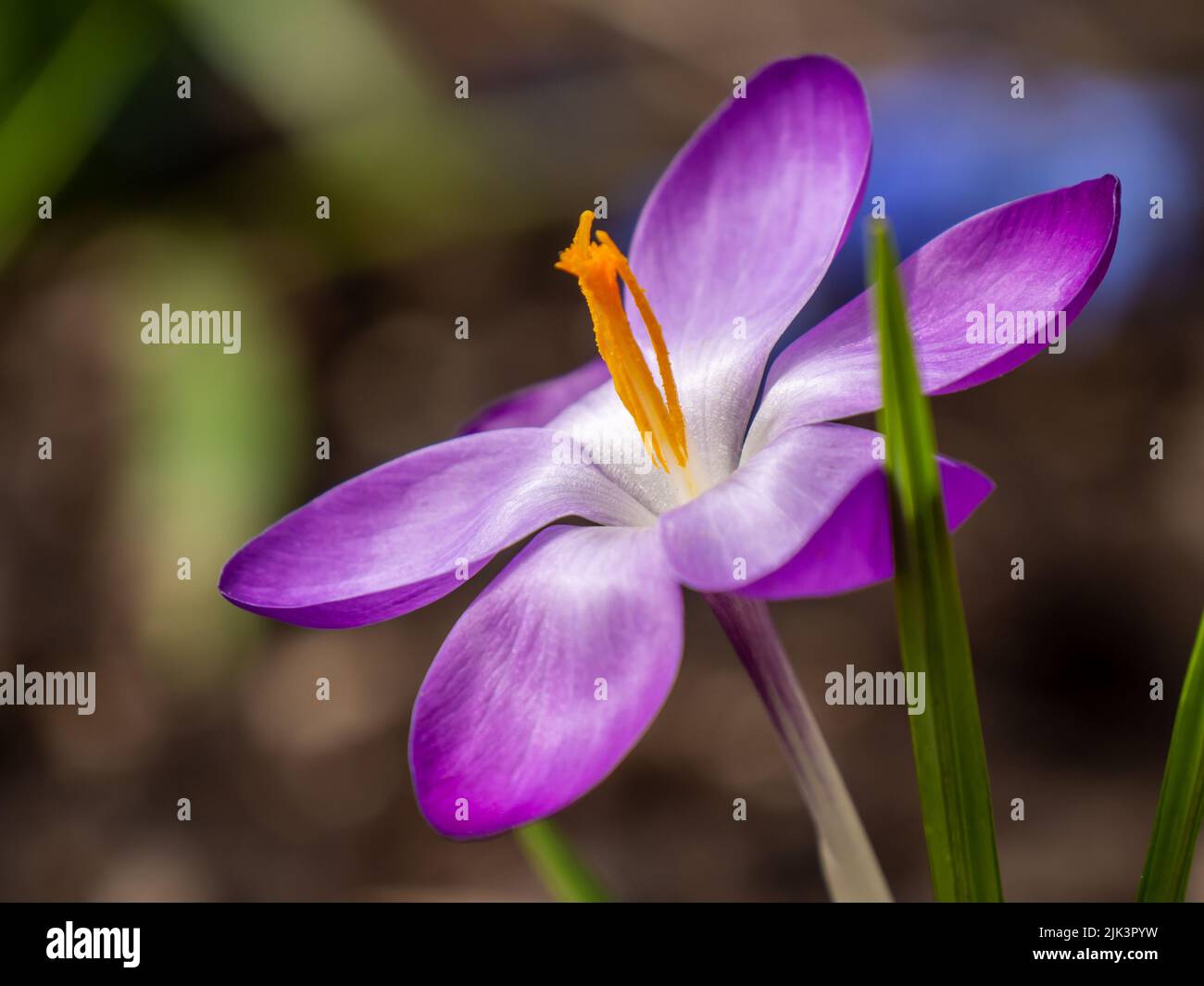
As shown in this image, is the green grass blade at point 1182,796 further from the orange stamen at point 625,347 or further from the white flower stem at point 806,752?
the orange stamen at point 625,347

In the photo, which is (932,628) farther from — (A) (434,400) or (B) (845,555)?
(A) (434,400)

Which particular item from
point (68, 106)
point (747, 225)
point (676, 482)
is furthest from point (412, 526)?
point (68, 106)

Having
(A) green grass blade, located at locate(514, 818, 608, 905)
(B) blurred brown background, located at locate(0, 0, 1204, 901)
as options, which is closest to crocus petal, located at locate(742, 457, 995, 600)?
(A) green grass blade, located at locate(514, 818, 608, 905)

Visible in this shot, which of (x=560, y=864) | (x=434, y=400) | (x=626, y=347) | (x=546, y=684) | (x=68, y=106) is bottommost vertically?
(x=560, y=864)

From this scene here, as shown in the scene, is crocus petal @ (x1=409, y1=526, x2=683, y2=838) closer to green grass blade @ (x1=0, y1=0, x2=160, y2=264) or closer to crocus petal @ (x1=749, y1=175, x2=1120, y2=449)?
crocus petal @ (x1=749, y1=175, x2=1120, y2=449)

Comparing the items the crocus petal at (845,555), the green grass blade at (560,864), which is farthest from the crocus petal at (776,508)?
the green grass blade at (560,864)
